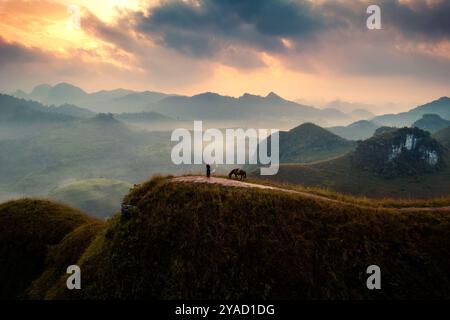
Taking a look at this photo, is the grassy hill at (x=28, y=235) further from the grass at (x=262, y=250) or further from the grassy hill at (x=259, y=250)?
the grass at (x=262, y=250)

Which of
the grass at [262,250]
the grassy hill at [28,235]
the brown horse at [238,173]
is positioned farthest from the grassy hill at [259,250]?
the grassy hill at [28,235]

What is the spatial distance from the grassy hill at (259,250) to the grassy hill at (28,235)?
7.70 meters

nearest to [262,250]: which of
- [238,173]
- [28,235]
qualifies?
[238,173]

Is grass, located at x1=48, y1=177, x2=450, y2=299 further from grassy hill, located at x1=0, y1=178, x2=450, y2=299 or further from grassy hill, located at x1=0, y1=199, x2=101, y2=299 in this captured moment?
grassy hill, located at x1=0, y1=199, x2=101, y2=299

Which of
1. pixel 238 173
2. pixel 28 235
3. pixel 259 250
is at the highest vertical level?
pixel 238 173

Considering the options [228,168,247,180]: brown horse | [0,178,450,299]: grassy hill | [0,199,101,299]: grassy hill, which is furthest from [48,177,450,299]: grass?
[0,199,101,299]: grassy hill

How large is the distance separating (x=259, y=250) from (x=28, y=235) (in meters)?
31.3

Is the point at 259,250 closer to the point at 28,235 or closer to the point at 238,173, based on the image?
the point at 238,173

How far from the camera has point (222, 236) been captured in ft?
88.8

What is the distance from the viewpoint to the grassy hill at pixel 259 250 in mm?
24484

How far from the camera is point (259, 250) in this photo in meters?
26.2
